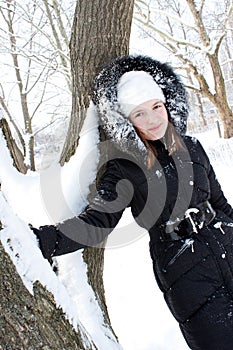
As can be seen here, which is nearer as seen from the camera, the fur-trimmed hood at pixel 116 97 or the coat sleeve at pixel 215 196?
the fur-trimmed hood at pixel 116 97

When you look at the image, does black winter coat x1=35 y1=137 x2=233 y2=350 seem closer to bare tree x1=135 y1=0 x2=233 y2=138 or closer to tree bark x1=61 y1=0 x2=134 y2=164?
tree bark x1=61 y1=0 x2=134 y2=164

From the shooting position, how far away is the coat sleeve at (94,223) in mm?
1304

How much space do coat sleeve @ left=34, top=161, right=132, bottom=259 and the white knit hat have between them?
29 cm

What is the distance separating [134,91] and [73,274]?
0.90 metres

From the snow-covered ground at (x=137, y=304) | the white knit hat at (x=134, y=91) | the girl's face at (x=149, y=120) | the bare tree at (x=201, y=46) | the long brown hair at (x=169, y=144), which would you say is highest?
the bare tree at (x=201, y=46)

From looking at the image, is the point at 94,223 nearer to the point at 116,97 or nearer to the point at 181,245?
the point at 181,245

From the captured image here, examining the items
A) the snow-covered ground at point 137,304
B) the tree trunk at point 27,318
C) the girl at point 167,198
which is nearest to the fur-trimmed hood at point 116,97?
the girl at point 167,198

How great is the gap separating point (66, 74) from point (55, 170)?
25.1ft

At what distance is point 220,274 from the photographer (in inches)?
67.0

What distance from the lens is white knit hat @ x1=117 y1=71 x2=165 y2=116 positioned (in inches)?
68.6

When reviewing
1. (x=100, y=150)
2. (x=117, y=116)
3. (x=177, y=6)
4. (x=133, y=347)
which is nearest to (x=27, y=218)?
(x=100, y=150)

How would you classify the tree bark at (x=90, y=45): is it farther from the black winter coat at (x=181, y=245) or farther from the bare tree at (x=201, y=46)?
the bare tree at (x=201, y=46)

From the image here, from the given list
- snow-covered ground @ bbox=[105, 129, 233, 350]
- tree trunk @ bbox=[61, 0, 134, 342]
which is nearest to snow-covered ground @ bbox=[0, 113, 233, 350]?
snow-covered ground @ bbox=[105, 129, 233, 350]

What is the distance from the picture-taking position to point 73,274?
5.70 feet
